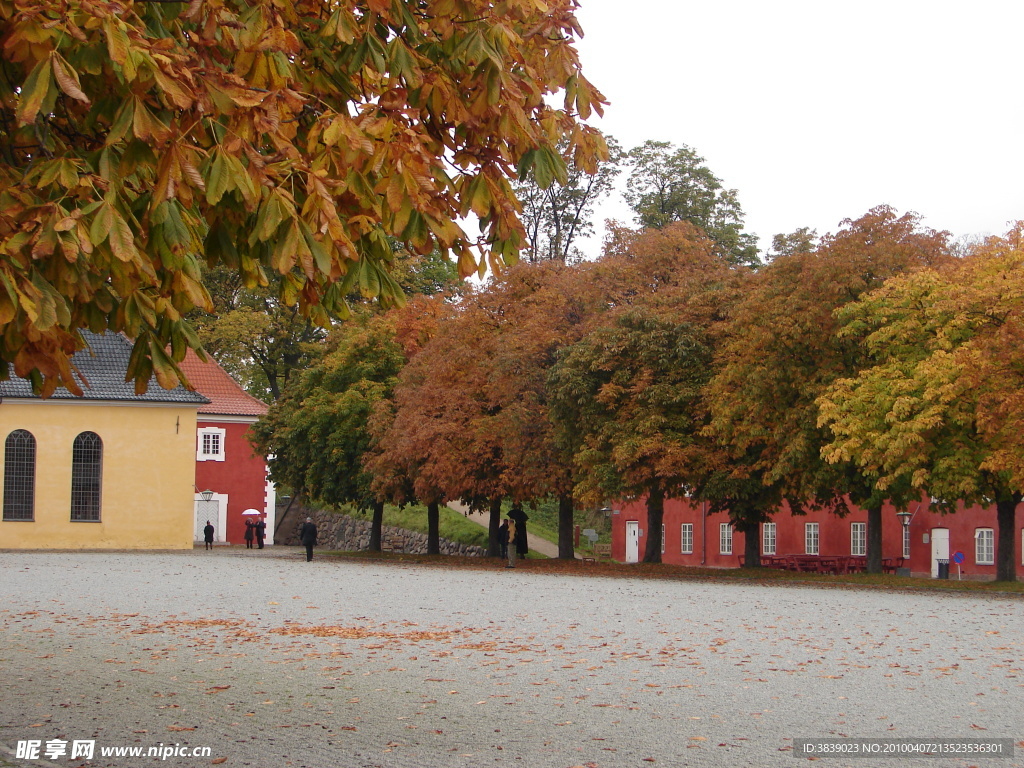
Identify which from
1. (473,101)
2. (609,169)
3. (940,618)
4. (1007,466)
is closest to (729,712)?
(473,101)

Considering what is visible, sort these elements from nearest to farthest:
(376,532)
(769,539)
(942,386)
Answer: (942,386) → (376,532) → (769,539)

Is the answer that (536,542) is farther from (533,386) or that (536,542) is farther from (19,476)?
(19,476)

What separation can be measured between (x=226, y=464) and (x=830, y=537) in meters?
30.8

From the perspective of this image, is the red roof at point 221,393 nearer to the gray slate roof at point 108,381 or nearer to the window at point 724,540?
the gray slate roof at point 108,381

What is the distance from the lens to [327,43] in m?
7.38

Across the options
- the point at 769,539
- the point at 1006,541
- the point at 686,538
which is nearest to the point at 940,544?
the point at 769,539

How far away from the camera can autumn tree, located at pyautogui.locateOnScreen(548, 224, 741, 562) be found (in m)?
33.0

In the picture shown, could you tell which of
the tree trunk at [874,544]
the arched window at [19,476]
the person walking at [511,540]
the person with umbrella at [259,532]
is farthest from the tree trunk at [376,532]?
the tree trunk at [874,544]

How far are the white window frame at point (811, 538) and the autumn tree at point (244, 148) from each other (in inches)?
1990

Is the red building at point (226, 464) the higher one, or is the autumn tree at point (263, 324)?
the autumn tree at point (263, 324)

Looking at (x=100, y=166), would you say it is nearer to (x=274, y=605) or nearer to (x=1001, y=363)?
(x=274, y=605)

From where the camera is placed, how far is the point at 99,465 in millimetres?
47969

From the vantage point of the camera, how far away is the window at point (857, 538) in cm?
5450

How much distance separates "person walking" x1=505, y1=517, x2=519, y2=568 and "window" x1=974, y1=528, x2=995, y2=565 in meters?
23.1
